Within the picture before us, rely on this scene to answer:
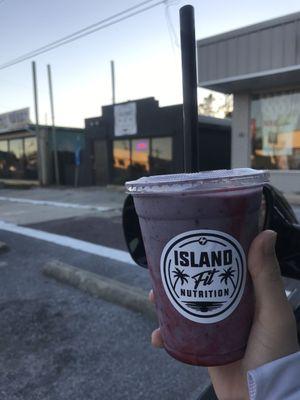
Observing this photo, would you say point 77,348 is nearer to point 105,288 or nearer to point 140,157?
point 105,288

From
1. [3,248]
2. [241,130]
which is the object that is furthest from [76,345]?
[241,130]

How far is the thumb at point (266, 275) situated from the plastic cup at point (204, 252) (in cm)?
2

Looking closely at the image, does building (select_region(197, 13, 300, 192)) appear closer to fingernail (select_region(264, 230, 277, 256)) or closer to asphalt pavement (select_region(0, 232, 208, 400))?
asphalt pavement (select_region(0, 232, 208, 400))

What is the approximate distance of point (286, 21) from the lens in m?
8.62

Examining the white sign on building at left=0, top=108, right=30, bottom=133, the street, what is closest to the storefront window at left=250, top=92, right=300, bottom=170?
the street

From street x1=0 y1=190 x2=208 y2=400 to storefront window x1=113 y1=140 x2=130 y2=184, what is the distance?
11.1m

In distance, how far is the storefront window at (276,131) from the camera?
33.8 feet

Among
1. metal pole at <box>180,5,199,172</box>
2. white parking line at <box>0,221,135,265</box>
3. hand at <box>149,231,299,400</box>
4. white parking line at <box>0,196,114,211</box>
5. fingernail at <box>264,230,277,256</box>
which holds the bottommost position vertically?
white parking line at <box>0,196,114,211</box>

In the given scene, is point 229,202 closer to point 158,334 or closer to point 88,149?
point 158,334

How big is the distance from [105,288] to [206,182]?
3260 millimetres

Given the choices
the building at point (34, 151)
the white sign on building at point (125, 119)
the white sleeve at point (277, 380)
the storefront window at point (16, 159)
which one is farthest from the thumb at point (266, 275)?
the storefront window at point (16, 159)

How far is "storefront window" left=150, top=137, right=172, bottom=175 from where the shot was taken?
14352 mm

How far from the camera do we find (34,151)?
20.1 meters

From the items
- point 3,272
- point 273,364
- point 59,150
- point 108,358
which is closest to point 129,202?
point 273,364
